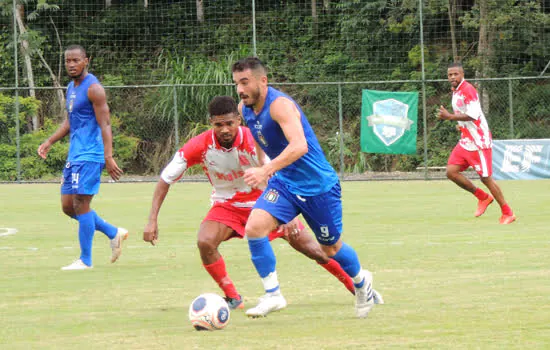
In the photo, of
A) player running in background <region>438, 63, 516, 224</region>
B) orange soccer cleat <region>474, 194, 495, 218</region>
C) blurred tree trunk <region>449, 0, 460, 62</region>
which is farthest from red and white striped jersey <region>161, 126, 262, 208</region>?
blurred tree trunk <region>449, 0, 460, 62</region>

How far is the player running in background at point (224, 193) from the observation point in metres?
7.77

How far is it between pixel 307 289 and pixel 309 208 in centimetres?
144

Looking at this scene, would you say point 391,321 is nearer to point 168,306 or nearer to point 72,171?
point 168,306

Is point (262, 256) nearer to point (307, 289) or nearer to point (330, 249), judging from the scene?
point (330, 249)

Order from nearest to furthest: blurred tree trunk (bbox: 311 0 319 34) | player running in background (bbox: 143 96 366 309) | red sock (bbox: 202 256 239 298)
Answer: player running in background (bbox: 143 96 366 309)
red sock (bbox: 202 256 239 298)
blurred tree trunk (bbox: 311 0 319 34)

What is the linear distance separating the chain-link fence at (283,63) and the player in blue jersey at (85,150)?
52.4 ft

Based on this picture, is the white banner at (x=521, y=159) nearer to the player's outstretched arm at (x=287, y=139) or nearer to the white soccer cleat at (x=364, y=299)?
the white soccer cleat at (x=364, y=299)

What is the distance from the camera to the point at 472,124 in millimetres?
15711

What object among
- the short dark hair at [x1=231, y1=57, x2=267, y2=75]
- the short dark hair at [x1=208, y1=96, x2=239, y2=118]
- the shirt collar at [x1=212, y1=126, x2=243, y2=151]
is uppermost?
the short dark hair at [x1=231, y1=57, x2=267, y2=75]

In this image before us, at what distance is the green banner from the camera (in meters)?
26.0

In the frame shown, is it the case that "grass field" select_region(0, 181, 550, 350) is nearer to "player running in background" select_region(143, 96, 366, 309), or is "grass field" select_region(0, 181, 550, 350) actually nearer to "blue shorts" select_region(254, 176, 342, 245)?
"player running in background" select_region(143, 96, 366, 309)

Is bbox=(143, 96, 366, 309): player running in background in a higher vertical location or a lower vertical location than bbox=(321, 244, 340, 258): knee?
higher

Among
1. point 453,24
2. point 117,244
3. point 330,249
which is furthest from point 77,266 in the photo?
point 453,24

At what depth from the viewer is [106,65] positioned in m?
36.6
